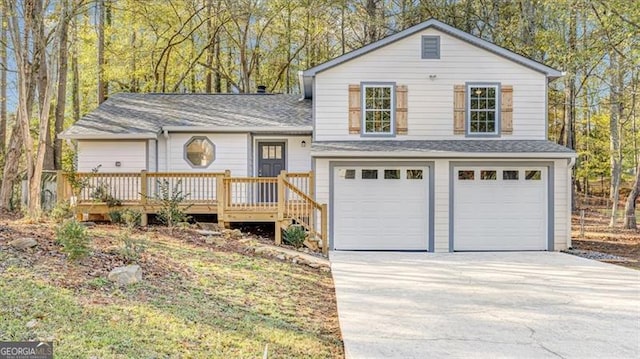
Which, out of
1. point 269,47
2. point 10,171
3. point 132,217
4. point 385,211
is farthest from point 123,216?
point 269,47

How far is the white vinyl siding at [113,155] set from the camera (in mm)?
13023

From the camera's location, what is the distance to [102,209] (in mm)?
11859

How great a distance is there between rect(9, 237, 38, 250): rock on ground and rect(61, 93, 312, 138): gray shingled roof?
6.33m

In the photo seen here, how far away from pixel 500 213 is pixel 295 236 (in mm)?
5261

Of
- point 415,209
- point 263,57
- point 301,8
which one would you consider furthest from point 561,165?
point 263,57

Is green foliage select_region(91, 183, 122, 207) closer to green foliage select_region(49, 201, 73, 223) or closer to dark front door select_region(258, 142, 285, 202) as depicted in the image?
green foliage select_region(49, 201, 73, 223)

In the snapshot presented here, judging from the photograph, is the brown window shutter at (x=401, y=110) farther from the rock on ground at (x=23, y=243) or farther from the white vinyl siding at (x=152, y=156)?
the rock on ground at (x=23, y=243)

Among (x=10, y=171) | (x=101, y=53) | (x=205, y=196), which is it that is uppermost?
(x=101, y=53)

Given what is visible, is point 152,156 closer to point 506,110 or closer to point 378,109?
point 378,109

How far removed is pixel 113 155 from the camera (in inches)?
515

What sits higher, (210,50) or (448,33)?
(210,50)

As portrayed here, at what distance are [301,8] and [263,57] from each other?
3311mm

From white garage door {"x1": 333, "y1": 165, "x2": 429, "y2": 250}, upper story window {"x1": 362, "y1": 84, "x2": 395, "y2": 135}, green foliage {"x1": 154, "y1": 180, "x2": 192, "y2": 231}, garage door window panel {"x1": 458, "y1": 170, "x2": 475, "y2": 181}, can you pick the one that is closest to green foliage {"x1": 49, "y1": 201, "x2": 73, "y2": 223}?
green foliage {"x1": 154, "y1": 180, "x2": 192, "y2": 231}

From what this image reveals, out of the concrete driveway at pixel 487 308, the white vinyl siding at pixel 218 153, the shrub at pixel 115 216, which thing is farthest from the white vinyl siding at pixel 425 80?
the shrub at pixel 115 216
